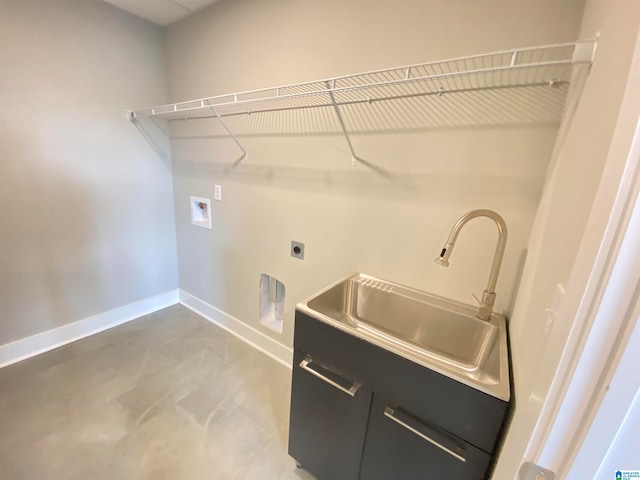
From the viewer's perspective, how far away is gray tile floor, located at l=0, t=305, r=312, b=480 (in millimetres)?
1346

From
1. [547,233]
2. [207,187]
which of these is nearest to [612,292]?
[547,233]

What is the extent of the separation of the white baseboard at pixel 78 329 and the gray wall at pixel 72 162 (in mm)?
52

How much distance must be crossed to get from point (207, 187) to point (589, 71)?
234 centimetres

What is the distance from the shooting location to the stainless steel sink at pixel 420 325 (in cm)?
95

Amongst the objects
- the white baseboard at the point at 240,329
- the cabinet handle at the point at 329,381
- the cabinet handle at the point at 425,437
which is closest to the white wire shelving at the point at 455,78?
the cabinet handle at the point at 329,381

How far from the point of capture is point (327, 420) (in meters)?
1.16

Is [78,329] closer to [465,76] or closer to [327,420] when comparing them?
[327,420]

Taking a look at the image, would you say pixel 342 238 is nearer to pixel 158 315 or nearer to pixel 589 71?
pixel 589 71

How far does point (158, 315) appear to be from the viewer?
264 centimetres

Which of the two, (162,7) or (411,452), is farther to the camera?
(162,7)

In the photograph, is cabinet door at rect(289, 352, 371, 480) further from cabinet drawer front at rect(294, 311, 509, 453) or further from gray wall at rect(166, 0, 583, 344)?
gray wall at rect(166, 0, 583, 344)

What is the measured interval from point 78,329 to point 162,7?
2636 mm

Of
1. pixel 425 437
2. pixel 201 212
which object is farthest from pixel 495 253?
pixel 201 212

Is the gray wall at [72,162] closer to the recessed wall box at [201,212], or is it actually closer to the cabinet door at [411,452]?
the recessed wall box at [201,212]
